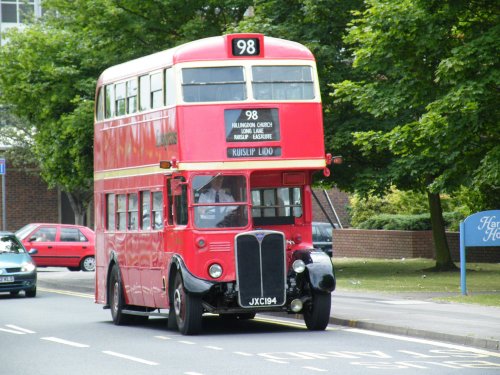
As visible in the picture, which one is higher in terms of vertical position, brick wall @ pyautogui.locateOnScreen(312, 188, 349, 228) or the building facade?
the building facade

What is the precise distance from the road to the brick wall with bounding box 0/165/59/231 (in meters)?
40.0

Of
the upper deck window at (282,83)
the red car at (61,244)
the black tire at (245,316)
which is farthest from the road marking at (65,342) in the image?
the red car at (61,244)

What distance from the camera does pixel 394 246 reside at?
46.3 m

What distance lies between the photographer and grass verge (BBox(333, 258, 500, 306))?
25812 millimetres

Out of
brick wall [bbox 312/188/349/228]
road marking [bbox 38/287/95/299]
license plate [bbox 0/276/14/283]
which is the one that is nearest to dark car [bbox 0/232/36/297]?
license plate [bbox 0/276/14/283]

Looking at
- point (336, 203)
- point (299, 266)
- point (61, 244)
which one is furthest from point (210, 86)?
point (336, 203)

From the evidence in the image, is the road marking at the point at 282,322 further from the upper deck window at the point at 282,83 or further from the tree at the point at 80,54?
the tree at the point at 80,54

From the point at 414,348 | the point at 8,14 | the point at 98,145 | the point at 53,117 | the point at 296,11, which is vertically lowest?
the point at 414,348

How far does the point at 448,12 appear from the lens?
25891 millimetres

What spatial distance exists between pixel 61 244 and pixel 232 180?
927 inches

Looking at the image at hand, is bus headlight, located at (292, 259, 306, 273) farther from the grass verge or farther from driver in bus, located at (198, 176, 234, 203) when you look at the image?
the grass verge

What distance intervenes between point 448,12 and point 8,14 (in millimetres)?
51332

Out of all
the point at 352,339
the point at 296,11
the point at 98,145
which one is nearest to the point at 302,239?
the point at 352,339

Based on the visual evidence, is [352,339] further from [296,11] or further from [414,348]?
[296,11]
